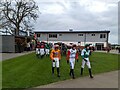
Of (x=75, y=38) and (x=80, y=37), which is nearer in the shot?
Answer: (x=80, y=37)

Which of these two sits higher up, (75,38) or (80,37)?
(80,37)

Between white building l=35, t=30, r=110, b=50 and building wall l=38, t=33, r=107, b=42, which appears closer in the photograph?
white building l=35, t=30, r=110, b=50

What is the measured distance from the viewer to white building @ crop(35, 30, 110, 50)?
79.4m

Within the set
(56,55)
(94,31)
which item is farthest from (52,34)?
(56,55)

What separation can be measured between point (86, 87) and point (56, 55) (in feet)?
11.2

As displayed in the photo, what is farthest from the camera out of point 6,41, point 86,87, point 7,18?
point 7,18

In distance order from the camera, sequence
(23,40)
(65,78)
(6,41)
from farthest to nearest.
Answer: (23,40) → (6,41) → (65,78)

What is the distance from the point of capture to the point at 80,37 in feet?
267

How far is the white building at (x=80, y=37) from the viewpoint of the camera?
3127 inches

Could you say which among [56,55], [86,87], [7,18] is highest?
[7,18]

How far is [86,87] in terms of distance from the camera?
36.8ft

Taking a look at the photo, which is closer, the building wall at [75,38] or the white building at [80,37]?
the white building at [80,37]

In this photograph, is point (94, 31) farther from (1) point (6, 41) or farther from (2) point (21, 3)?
(1) point (6, 41)

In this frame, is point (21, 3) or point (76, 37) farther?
point (76, 37)
